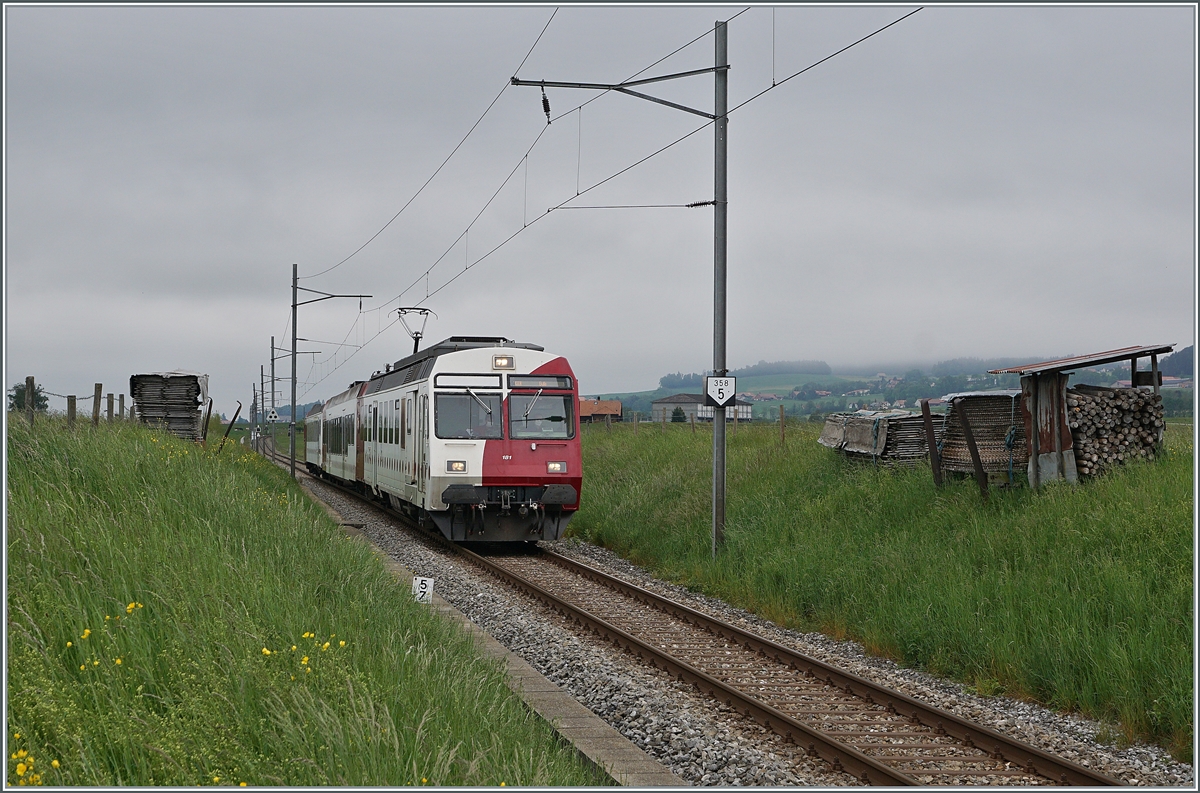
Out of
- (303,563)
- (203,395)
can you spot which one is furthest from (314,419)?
(303,563)

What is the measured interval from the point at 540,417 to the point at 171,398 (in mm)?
13395

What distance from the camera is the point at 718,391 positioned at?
14.8 metres

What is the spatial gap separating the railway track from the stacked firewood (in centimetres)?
468

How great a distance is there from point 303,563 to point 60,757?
433 centimetres

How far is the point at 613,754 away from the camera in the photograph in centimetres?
661

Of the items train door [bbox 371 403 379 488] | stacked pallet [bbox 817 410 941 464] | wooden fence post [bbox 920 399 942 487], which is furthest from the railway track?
train door [bbox 371 403 379 488]

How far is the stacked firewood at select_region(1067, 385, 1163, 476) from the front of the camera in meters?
11.7

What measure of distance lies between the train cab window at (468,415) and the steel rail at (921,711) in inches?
234

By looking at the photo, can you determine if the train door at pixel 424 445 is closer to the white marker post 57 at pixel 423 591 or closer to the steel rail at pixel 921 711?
the steel rail at pixel 921 711

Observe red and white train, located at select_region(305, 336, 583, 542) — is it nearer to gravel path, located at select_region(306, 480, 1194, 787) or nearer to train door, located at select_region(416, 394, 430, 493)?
train door, located at select_region(416, 394, 430, 493)

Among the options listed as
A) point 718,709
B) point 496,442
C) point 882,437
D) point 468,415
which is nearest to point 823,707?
point 718,709

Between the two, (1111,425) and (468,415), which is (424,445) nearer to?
(468,415)

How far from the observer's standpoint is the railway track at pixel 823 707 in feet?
21.2

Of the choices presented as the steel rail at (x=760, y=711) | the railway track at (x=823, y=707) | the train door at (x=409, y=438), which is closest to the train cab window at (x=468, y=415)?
the train door at (x=409, y=438)
